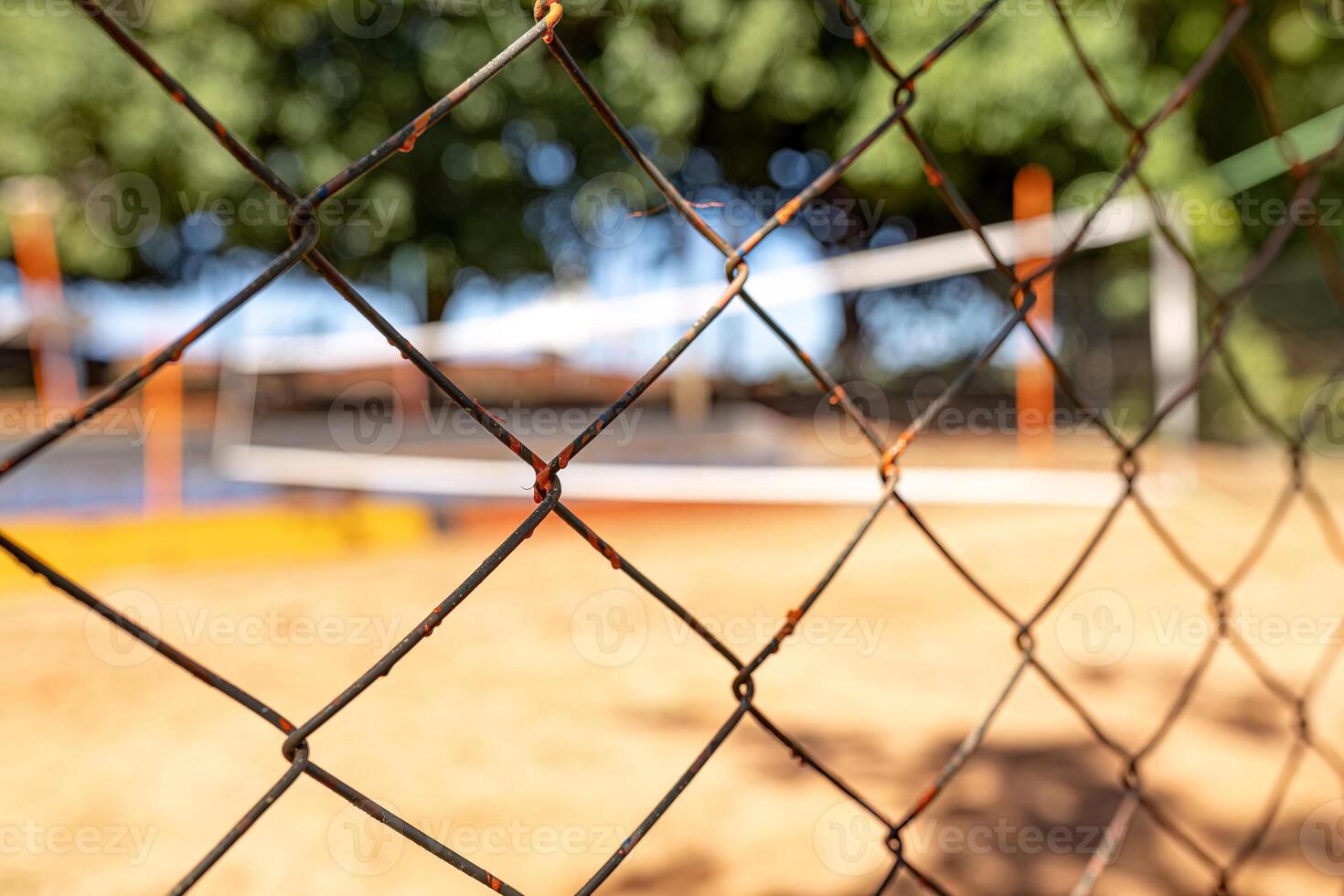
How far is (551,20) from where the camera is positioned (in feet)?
1.64

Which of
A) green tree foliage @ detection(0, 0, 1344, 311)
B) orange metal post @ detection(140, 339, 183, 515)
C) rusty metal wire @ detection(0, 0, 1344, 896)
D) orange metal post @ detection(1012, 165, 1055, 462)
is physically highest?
green tree foliage @ detection(0, 0, 1344, 311)

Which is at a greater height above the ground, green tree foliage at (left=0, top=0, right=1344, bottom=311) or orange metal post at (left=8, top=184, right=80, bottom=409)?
green tree foliage at (left=0, top=0, right=1344, bottom=311)

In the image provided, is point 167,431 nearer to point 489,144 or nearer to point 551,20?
point 489,144

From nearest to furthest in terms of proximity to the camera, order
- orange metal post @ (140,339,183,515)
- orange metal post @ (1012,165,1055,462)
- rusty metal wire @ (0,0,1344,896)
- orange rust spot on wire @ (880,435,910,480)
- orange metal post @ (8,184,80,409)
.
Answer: rusty metal wire @ (0,0,1344,896)
orange rust spot on wire @ (880,435,910,480)
orange metal post @ (140,339,183,515)
orange metal post @ (8,184,80,409)
orange metal post @ (1012,165,1055,462)

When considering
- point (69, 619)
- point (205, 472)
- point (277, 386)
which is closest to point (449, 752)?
point (69, 619)

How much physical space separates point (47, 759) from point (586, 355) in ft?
20.6

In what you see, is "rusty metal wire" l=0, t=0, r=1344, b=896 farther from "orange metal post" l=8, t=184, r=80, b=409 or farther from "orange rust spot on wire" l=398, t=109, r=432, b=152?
"orange metal post" l=8, t=184, r=80, b=409

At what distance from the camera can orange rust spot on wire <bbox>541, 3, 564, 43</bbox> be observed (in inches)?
19.7

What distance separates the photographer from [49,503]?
5.92 metres

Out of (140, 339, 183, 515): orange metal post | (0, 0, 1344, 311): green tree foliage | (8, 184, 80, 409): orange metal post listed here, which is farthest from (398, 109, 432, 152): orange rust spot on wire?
(8, 184, 80, 409): orange metal post

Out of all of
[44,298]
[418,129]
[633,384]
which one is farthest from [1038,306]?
[44,298]

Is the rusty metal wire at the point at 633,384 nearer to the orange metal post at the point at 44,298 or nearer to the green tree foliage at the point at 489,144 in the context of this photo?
the green tree foliage at the point at 489,144

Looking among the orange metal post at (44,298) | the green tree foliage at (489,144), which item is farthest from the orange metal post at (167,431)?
the green tree foliage at (489,144)

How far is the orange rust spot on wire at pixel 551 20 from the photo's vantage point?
0.50m
